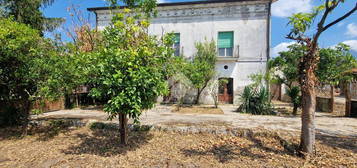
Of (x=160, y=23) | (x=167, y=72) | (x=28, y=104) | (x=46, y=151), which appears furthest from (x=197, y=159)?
(x=160, y=23)

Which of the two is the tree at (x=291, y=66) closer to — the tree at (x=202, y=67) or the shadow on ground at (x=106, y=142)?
the tree at (x=202, y=67)

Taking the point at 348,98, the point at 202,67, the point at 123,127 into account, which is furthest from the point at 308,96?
the point at 348,98

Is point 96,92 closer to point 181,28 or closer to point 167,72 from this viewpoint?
point 167,72

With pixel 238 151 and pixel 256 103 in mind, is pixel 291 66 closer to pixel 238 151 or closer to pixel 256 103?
pixel 256 103

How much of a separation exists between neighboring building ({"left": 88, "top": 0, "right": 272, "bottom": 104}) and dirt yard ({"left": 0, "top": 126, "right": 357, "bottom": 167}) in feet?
25.2

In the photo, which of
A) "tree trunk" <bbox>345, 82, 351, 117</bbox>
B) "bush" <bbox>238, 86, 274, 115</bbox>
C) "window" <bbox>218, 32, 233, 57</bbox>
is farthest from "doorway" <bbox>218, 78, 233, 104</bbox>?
"tree trunk" <bbox>345, 82, 351, 117</bbox>

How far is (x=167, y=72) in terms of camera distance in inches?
150

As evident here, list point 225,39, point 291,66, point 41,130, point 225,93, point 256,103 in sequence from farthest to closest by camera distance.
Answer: point 225,93
point 225,39
point 256,103
point 291,66
point 41,130

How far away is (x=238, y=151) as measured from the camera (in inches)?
140

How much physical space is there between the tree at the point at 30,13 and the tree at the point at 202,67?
9648 millimetres

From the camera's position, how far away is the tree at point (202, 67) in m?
9.61

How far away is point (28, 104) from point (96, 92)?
3.02 meters

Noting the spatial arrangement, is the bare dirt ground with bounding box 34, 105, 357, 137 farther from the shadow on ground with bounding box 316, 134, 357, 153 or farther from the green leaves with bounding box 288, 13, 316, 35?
the green leaves with bounding box 288, 13, 316, 35

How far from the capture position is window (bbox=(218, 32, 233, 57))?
1165 centimetres
